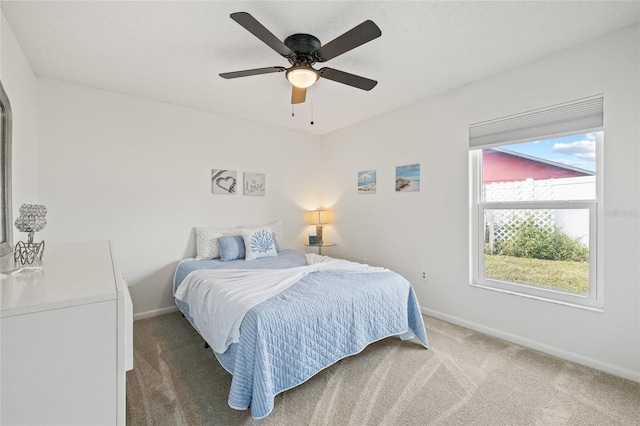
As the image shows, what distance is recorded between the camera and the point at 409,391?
1876mm

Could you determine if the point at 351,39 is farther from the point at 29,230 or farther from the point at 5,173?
the point at 5,173

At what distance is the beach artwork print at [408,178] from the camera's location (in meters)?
3.32

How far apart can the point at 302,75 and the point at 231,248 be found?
7.02ft

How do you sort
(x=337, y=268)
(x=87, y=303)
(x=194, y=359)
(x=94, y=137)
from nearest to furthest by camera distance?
(x=87, y=303) < (x=194, y=359) < (x=337, y=268) < (x=94, y=137)

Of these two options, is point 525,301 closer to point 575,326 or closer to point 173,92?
point 575,326

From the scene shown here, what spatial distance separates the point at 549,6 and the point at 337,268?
2408 millimetres

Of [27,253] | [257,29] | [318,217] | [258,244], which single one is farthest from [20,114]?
[318,217]

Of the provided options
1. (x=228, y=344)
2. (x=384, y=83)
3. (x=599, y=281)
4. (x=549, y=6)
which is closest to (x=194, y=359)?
(x=228, y=344)

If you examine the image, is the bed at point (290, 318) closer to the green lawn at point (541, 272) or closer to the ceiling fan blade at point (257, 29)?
the green lawn at point (541, 272)

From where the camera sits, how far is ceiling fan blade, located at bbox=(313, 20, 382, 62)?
1.54 meters

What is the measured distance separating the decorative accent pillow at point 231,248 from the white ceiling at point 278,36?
1.66 m

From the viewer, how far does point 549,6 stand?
1764 mm

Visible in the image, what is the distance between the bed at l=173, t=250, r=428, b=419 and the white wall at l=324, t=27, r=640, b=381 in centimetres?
84

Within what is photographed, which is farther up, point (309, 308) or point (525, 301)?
point (309, 308)
